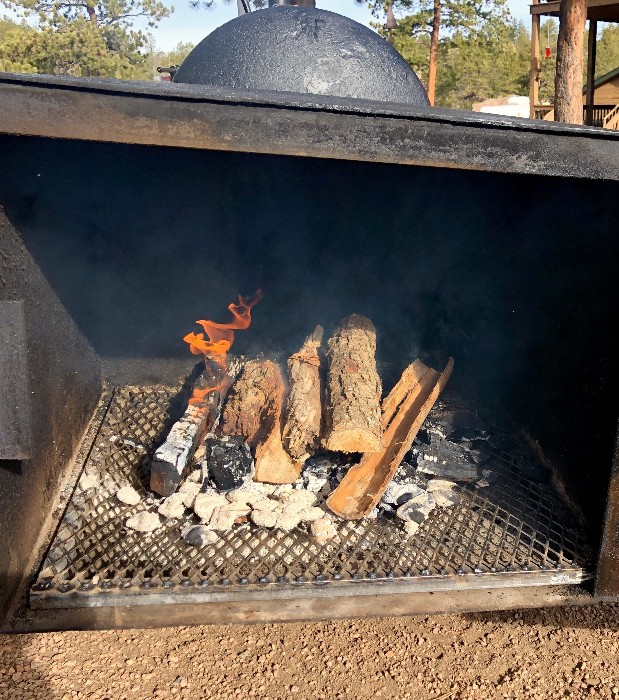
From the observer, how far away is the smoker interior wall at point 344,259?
87.1 inches

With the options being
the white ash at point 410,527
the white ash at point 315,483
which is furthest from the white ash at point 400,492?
the white ash at point 315,483

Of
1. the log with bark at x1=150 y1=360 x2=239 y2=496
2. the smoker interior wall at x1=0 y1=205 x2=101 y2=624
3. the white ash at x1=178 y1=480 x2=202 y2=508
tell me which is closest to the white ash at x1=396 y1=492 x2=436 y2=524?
the white ash at x1=178 y1=480 x2=202 y2=508

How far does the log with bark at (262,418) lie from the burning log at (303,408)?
65mm

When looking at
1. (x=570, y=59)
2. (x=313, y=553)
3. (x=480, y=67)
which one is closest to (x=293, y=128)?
(x=313, y=553)

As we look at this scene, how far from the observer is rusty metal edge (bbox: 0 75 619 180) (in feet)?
4.32

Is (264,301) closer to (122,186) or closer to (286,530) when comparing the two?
(122,186)

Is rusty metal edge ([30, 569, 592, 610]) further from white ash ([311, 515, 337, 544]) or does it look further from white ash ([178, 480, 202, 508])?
white ash ([178, 480, 202, 508])

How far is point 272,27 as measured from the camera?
2.74 metres

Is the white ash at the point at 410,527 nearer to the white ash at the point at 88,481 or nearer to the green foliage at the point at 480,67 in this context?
the white ash at the point at 88,481

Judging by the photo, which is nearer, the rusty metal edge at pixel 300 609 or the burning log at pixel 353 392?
the rusty metal edge at pixel 300 609

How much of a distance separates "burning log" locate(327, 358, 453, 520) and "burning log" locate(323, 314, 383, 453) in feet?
0.36

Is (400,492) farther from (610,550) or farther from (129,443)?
(129,443)

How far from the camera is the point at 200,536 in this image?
206cm

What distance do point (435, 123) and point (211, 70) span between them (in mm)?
1716
